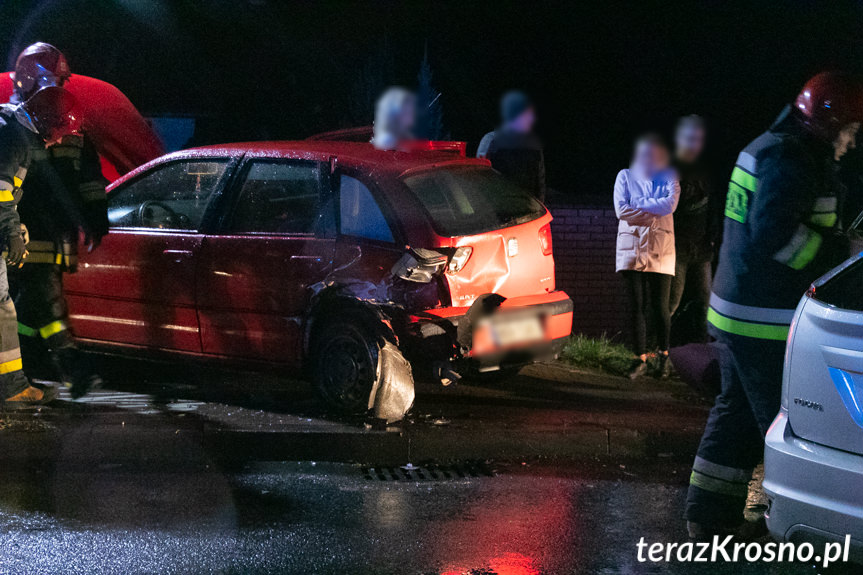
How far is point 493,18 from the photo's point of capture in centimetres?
1211

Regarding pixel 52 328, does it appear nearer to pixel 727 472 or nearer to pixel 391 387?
pixel 391 387

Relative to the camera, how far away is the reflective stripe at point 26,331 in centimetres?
638

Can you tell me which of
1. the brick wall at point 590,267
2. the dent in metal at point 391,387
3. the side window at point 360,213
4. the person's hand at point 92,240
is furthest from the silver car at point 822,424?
the brick wall at point 590,267

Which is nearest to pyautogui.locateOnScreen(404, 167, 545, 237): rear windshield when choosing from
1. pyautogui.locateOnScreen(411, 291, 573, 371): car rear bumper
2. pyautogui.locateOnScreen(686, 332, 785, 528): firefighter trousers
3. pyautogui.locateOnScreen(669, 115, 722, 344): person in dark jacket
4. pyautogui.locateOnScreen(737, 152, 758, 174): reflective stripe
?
pyautogui.locateOnScreen(411, 291, 573, 371): car rear bumper

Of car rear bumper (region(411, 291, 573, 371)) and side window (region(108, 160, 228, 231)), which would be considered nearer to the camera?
car rear bumper (region(411, 291, 573, 371))

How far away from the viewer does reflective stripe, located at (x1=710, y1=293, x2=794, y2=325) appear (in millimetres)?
4000

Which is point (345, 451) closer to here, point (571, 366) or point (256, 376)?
point (256, 376)

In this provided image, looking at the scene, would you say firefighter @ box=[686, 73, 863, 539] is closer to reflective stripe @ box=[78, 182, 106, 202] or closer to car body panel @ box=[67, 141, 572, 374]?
car body panel @ box=[67, 141, 572, 374]

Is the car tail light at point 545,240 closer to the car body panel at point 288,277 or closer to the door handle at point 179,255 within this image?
the car body panel at point 288,277

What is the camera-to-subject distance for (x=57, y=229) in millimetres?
6238

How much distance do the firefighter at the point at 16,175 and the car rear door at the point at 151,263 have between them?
2.54 feet

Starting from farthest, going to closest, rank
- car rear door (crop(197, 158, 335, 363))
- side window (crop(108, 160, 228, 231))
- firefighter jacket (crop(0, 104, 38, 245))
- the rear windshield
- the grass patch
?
the grass patch
side window (crop(108, 160, 228, 231))
car rear door (crop(197, 158, 335, 363))
the rear windshield
firefighter jacket (crop(0, 104, 38, 245))

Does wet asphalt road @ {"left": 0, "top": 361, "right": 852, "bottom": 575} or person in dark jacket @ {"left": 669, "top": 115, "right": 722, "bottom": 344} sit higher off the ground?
person in dark jacket @ {"left": 669, "top": 115, "right": 722, "bottom": 344}

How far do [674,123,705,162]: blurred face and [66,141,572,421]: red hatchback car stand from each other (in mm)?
1495
